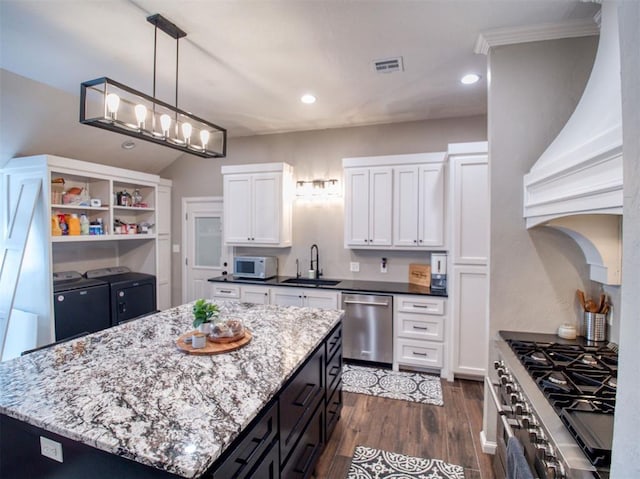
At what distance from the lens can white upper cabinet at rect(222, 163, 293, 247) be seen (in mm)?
4348

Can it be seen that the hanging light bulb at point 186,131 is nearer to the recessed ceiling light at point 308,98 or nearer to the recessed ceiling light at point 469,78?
the recessed ceiling light at point 308,98

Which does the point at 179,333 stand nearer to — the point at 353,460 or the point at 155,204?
the point at 353,460

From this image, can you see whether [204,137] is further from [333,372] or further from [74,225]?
[74,225]

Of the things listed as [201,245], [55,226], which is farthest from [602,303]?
[55,226]

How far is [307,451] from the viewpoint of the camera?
1.93m

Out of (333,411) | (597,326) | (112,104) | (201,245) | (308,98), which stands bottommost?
(333,411)

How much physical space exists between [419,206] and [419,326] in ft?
4.41

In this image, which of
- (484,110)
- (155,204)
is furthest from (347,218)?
(155,204)

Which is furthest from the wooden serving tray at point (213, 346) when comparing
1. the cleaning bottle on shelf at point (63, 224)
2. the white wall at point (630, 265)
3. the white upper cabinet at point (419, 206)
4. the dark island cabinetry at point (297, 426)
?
the cleaning bottle on shelf at point (63, 224)

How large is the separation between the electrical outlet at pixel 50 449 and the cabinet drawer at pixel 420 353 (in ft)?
10.0

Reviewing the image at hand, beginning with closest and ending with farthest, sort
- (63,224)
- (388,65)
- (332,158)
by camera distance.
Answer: (388,65) → (63,224) → (332,158)

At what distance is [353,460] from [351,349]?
5.06 feet

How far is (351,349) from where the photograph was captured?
12.4 ft

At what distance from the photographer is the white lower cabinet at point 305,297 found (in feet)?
12.6
